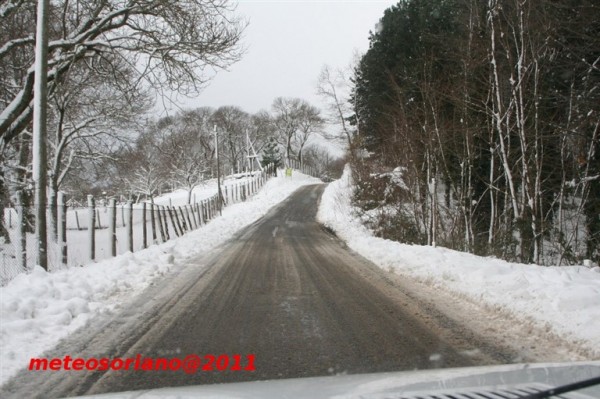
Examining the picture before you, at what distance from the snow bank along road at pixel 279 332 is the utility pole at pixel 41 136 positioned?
240 cm

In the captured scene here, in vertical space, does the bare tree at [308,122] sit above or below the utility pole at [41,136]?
above

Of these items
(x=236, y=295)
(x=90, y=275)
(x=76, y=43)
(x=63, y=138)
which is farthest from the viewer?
(x=63, y=138)

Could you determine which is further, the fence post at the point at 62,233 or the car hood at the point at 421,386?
the fence post at the point at 62,233

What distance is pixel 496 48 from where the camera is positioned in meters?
15.5

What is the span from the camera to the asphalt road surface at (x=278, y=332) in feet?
13.8

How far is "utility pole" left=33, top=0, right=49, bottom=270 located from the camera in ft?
29.7

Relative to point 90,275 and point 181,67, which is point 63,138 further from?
point 90,275

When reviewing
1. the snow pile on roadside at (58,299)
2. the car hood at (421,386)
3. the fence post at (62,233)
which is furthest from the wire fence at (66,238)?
the car hood at (421,386)

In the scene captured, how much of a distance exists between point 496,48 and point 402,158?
4592 mm

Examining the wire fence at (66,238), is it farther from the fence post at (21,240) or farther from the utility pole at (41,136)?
the utility pole at (41,136)

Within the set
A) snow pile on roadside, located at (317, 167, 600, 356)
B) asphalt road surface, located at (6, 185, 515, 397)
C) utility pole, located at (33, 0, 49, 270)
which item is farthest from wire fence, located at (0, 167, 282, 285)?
snow pile on roadside, located at (317, 167, 600, 356)

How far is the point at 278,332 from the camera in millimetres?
5543

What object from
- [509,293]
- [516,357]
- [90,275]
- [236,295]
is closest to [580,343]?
[516,357]

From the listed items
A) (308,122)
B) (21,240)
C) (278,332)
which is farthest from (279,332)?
(308,122)
